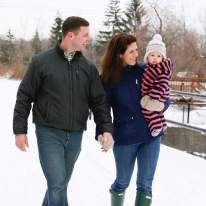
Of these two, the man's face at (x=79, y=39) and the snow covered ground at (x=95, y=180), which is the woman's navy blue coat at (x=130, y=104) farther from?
the snow covered ground at (x=95, y=180)

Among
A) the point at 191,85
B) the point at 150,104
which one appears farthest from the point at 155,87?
the point at 191,85

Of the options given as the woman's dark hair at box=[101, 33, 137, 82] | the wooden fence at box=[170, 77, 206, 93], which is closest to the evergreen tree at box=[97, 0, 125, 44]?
the wooden fence at box=[170, 77, 206, 93]

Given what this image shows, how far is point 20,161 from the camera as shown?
21.0 feet

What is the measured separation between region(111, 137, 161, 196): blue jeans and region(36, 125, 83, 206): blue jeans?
0.43 meters

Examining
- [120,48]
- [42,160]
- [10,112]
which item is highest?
[120,48]

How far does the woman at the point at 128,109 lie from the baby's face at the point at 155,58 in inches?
3.3

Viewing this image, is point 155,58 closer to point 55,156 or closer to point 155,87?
point 155,87

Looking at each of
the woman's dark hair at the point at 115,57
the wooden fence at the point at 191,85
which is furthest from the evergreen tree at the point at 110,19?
the woman's dark hair at the point at 115,57

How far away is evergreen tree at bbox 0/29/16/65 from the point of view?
215 ft

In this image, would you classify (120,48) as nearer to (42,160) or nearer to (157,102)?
(157,102)

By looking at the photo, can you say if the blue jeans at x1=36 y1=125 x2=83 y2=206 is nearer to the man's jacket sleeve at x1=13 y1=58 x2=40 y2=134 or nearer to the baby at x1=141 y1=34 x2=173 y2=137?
the man's jacket sleeve at x1=13 y1=58 x2=40 y2=134

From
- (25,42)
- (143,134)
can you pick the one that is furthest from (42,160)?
(25,42)

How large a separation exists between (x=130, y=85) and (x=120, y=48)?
279 mm

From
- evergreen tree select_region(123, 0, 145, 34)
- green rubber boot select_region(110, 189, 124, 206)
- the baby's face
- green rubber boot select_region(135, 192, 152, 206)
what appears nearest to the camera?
the baby's face
